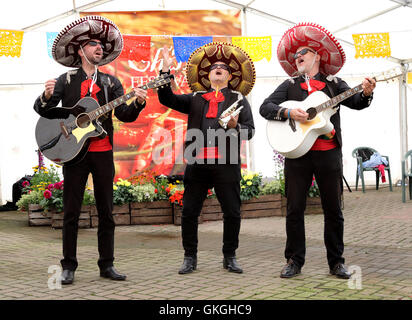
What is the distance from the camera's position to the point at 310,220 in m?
8.51

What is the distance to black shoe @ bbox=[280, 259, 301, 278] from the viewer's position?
466cm

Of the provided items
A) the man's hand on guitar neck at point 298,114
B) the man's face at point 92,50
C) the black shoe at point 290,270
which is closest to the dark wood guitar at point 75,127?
the man's face at point 92,50

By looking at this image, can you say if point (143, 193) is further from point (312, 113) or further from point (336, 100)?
point (336, 100)

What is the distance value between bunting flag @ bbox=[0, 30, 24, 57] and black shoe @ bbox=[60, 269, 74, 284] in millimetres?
6587

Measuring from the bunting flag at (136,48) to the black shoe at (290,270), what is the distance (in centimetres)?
697

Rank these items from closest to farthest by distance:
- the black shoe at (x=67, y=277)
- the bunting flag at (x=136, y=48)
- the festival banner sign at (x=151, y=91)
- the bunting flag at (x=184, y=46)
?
the black shoe at (x=67, y=277) < the bunting flag at (x=136, y=48) < the bunting flag at (x=184, y=46) < the festival banner sign at (x=151, y=91)

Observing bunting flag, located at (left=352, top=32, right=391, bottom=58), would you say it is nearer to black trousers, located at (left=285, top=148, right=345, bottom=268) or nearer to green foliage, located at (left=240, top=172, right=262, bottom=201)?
green foliage, located at (left=240, top=172, right=262, bottom=201)

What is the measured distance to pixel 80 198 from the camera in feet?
15.5

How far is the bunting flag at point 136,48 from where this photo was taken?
10711mm

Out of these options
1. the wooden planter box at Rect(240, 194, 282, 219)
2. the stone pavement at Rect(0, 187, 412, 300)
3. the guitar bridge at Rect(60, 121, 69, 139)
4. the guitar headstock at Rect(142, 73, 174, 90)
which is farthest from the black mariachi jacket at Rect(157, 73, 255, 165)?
the wooden planter box at Rect(240, 194, 282, 219)

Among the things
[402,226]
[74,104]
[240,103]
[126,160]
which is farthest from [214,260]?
[126,160]

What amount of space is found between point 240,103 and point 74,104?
145cm

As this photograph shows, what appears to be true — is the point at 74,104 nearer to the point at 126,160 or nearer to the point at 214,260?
the point at 214,260

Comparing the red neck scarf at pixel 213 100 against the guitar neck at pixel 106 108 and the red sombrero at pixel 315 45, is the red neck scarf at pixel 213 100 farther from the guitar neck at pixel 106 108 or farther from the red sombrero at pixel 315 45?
the guitar neck at pixel 106 108
